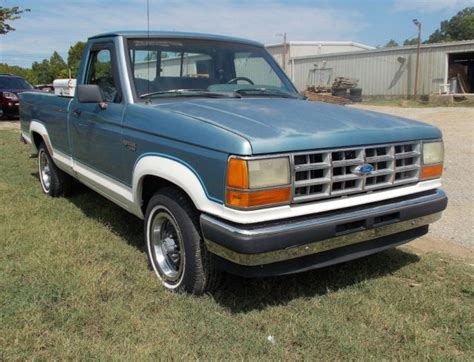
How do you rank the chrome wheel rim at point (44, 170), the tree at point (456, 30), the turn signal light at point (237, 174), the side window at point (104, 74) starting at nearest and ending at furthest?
1. the turn signal light at point (237, 174)
2. the side window at point (104, 74)
3. the chrome wheel rim at point (44, 170)
4. the tree at point (456, 30)

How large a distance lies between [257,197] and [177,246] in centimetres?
104

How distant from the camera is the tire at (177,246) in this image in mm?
3188

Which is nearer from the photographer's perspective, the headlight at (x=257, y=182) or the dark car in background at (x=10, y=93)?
the headlight at (x=257, y=182)

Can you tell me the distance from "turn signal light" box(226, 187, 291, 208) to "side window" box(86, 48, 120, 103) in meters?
1.73

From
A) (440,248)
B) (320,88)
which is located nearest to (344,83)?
(320,88)

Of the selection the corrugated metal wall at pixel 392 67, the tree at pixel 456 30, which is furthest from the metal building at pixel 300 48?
the tree at pixel 456 30

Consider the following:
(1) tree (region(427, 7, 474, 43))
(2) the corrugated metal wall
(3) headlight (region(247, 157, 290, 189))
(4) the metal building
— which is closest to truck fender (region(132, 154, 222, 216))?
(3) headlight (region(247, 157, 290, 189))

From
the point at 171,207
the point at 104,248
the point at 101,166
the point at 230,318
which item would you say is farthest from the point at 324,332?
the point at 101,166

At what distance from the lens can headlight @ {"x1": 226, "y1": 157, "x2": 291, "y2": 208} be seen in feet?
8.86

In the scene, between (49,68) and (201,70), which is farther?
(49,68)

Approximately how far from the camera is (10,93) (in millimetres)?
16438

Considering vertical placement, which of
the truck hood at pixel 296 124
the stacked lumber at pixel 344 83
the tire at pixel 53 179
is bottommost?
the tire at pixel 53 179

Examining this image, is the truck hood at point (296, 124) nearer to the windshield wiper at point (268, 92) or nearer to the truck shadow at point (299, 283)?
the windshield wiper at point (268, 92)

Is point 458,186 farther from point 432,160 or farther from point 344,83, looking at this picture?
point 344,83
